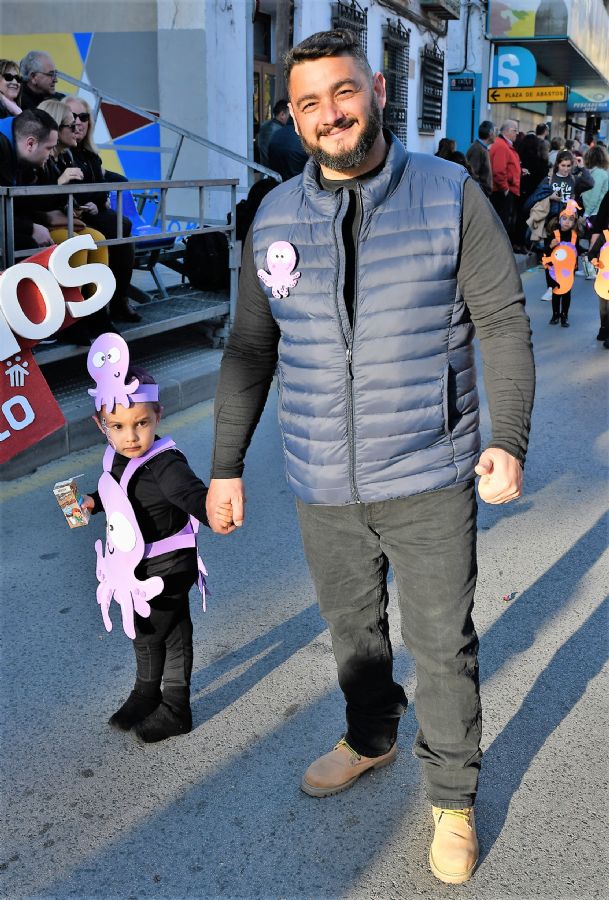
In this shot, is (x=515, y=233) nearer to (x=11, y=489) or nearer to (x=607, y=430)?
(x=607, y=430)

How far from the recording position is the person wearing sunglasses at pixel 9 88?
6797 millimetres

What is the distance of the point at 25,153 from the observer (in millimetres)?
5781

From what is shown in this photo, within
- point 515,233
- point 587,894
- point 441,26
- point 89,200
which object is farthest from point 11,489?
point 441,26

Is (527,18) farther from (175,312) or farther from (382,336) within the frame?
(382,336)

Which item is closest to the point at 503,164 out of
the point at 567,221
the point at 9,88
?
the point at 567,221

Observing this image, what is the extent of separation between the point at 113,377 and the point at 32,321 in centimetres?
219

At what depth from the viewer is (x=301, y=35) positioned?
44.6 feet

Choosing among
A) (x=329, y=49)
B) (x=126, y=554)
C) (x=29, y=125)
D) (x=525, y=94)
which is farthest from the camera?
(x=525, y=94)

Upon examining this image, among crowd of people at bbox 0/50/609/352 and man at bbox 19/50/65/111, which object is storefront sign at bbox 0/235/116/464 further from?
man at bbox 19/50/65/111

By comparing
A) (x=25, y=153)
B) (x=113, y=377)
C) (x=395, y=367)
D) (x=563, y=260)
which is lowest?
(x=563, y=260)

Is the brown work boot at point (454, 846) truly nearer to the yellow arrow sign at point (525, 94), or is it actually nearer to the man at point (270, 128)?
the man at point (270, 128)

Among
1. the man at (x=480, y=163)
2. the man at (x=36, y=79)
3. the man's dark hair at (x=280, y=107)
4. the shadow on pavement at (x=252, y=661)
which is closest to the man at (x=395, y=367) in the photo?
the shadow on pavement at (x=252, y=661)

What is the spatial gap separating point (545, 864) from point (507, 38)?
23.9 meters

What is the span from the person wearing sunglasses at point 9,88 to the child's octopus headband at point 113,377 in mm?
4587
